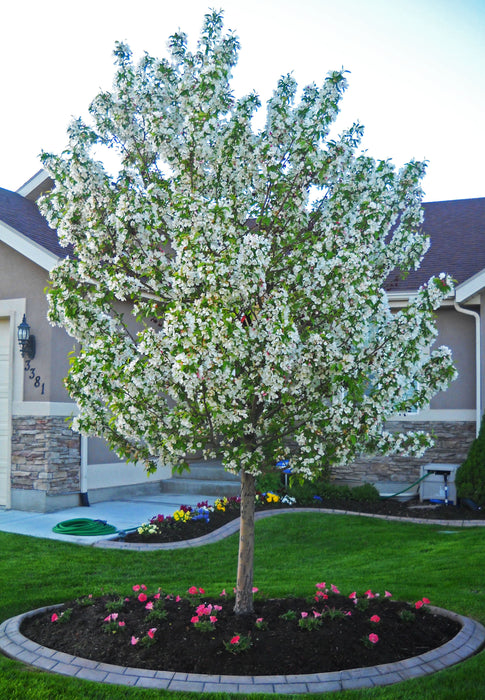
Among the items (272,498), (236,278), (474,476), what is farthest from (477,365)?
(236,278)

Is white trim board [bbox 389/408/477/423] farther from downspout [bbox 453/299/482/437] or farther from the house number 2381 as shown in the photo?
the house number 2381

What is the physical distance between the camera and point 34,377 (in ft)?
33.3

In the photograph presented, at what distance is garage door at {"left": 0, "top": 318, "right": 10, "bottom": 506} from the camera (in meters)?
10.3

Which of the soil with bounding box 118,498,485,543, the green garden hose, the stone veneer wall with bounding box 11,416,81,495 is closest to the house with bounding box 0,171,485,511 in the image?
the stone veneer wall with bounding box 11,416,81,495

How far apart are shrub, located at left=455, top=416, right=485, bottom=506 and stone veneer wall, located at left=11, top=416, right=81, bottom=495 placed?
237 inches

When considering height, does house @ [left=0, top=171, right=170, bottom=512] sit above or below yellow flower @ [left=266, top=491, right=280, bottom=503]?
above

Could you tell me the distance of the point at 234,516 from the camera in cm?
923

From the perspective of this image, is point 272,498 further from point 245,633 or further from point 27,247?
point 245,633

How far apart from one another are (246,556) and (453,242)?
34.4 ft

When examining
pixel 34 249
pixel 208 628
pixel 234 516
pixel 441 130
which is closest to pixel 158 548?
pixel 234 516

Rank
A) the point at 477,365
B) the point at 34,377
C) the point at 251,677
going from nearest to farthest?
the point at 251,677, the point at 34,377, the point at 477,365

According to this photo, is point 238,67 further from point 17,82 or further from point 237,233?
point 17,82

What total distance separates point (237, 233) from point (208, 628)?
2.58 m

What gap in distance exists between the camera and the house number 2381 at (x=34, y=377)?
10078 mm
